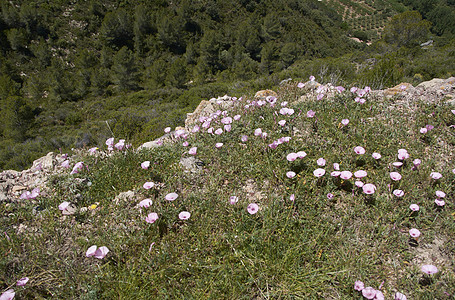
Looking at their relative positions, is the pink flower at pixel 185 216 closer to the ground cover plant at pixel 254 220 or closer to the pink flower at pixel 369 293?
the ground cover plant at pixel 254 220

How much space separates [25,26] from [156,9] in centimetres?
2046

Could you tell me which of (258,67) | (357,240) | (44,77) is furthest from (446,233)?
(44,77)

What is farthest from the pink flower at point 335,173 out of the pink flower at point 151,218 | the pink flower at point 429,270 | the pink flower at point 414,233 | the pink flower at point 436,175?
the pink flower at point 151,218

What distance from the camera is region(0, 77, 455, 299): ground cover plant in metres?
1.74

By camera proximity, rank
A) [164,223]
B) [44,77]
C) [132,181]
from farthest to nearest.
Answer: [44,77] → [132,181] → [164,223]

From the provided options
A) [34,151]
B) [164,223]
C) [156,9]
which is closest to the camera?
[164,223]

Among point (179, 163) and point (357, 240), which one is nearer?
point (357, 240)

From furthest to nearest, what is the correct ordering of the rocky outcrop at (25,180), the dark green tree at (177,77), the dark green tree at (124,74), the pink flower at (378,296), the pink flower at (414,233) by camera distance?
1. the dark green tree at (124,74)
2. the dark green tree at (177,77)
3. the rocky outcrop at (25,180)
4. the pink flower at (414,233)
5. the pink flower at (378,296)

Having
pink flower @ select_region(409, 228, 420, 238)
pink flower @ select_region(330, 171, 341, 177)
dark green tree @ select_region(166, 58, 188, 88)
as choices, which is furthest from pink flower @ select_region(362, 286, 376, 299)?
dark green tree @ select_region(166, 58, 188, 88)

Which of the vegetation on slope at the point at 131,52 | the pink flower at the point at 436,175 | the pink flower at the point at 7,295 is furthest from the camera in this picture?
the vegetation on slope at the point at 131,52

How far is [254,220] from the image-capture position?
2102 millimetres

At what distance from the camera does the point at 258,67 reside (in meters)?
34.4

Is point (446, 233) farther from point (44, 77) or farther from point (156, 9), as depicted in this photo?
point (156, 9)

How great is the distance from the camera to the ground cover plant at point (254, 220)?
174 centimetres
